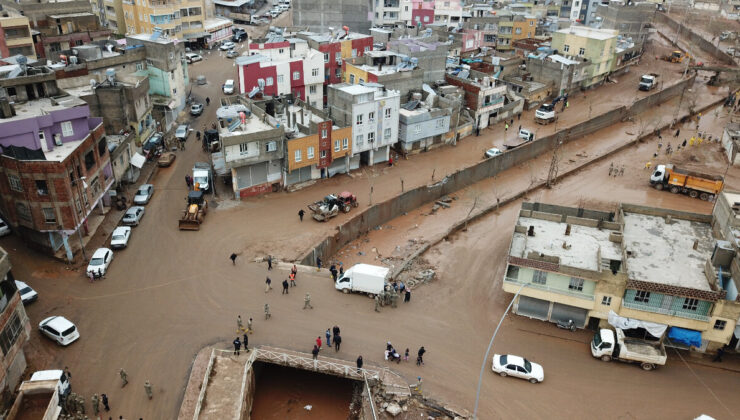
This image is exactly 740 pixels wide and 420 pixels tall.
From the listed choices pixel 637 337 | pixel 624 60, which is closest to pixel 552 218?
pixel 637 337

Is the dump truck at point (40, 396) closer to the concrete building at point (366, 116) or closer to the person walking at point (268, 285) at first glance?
the person walking at point (268, 285)

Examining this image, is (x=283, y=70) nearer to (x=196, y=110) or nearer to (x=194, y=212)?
(x=196, y=110)

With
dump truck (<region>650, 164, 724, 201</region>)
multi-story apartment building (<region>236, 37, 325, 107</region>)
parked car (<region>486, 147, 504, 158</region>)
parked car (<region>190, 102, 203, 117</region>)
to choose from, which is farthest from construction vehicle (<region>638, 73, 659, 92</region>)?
parked car (<region>190, 102, 203, 117</region>)

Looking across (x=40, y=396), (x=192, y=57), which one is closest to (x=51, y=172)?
(x=40, y=396)

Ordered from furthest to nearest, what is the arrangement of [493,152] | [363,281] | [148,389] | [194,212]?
1. [493,152]
2. [194,212]
3. [363,281]
4. [148,389]

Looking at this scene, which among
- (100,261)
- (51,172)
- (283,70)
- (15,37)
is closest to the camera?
(51,172)

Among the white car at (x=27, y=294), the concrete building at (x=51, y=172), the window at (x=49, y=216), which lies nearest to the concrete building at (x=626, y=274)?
the white car at (x=27, y=294)
